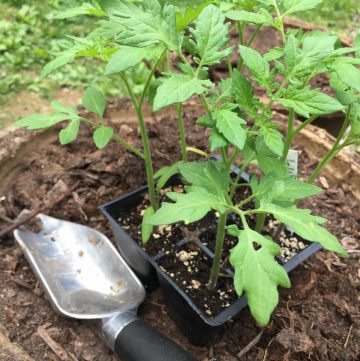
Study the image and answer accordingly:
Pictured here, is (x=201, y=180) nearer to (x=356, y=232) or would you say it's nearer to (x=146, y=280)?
(x=146, y=280)

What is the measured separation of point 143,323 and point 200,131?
1.02 metres

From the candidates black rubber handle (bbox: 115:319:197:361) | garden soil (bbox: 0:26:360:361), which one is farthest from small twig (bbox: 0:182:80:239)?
black rubber handle (bbox: 115:319:197:361)

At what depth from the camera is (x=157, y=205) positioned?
147cm

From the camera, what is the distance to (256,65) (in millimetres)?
910

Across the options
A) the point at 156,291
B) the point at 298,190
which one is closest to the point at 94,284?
the point at 156,291

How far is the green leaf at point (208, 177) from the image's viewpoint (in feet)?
3.13

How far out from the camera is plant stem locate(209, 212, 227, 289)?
1094mm

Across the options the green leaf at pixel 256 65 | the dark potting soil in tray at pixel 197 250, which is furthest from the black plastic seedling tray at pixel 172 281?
the green leaf at pixel 256 65

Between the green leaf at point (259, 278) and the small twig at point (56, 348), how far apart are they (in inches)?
30.9

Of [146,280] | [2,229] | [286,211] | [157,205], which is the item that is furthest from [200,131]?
[286,211]

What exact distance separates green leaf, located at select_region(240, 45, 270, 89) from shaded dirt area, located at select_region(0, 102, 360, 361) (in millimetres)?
786

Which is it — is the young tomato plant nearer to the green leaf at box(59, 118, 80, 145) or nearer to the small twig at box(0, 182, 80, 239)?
the green leaf at box(59, 118, 80, 145)

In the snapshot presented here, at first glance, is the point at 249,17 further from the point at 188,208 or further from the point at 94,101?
the point at 94,101

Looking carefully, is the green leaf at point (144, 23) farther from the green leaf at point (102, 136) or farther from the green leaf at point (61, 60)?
the green leaf at point (102, 136)
